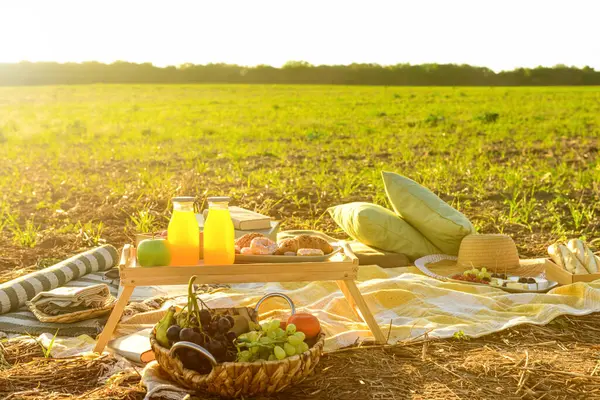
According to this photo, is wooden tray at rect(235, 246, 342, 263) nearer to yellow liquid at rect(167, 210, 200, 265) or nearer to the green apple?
yellow liquid at rect(167, 210, 200, 265)

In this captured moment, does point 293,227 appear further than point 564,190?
No

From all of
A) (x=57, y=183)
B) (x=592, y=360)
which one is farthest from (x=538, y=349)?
(x=57, y=183)

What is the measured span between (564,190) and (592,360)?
15.5 ft

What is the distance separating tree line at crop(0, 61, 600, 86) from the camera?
3325 centimetres

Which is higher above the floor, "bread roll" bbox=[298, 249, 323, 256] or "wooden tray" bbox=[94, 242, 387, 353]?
"bread roll" bbox=[298, 249, 323, 256]

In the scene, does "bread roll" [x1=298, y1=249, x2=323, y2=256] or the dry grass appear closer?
the dry grass

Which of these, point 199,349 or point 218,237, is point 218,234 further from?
point 199,349

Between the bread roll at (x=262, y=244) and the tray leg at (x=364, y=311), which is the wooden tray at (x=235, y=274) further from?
the bread roll at (x=262, y=244)

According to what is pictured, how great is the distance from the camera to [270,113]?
65.5 feet

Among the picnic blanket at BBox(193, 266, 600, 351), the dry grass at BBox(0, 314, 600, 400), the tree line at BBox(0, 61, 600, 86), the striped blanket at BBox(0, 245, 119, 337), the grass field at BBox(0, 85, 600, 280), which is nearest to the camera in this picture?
the dry grass at BBox(0, 314, 600, 400)

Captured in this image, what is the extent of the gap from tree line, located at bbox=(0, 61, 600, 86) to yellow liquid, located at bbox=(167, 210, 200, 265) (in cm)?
3138

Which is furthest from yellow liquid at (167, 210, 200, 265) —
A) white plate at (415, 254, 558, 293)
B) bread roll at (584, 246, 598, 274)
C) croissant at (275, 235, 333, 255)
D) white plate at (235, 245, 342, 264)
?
bread roll at (584, 246, 598, 274)

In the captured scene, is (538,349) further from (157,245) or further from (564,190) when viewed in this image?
(564,190)

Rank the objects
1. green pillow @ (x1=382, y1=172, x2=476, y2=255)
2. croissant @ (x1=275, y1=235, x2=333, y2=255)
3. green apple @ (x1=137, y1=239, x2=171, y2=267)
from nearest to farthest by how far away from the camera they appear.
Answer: green apple @ (x1=137, y1=239, x2=171, y2=267) → croissant @ (x1=275, y1=235, x2=333, y2=255) → green pillow @ (x1=382, y1=172, x2=476, y2=255)
